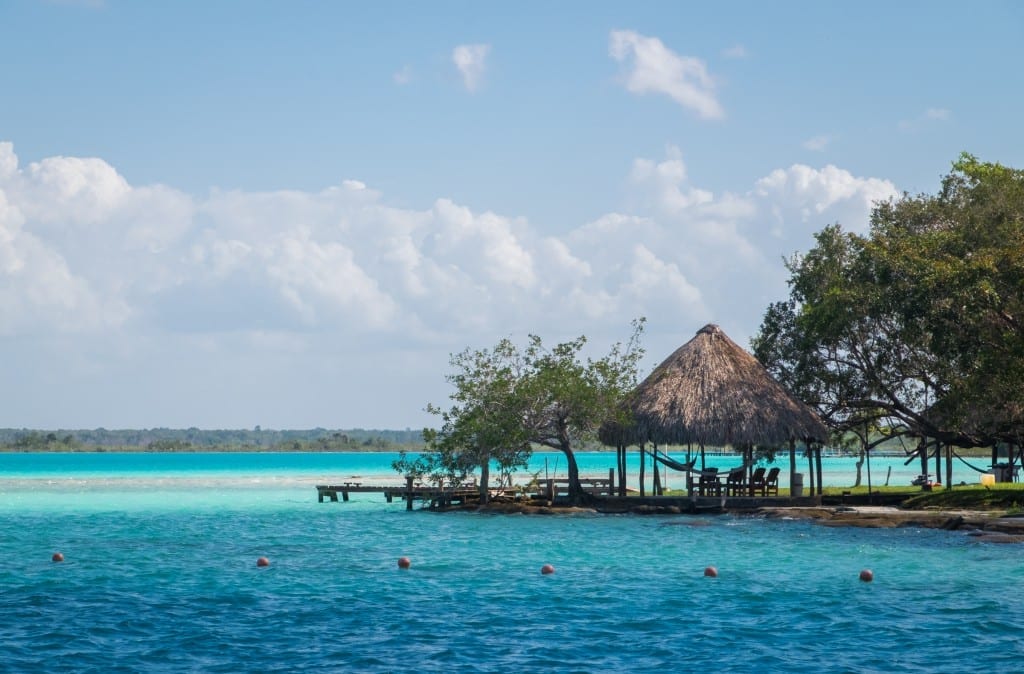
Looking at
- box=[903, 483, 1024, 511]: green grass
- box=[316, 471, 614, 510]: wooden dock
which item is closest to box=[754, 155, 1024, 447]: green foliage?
box=[903, 483, 1024, 511]: green grass

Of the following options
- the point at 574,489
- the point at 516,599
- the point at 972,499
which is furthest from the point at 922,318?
the point at 516,599

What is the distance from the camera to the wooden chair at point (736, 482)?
37.5 meters

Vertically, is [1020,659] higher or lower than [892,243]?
lower

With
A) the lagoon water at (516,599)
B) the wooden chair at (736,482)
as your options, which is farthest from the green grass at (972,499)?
the lagoon water at (516,599)

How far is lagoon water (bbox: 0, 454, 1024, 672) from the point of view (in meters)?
15.9

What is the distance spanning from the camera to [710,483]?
3759cm

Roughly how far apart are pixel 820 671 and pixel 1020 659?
2765mm

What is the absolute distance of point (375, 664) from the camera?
15.4 m

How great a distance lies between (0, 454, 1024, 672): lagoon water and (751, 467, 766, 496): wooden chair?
295cm

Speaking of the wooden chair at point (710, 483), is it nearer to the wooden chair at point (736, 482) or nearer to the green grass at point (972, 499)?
the wooden chair at point (736, 482)

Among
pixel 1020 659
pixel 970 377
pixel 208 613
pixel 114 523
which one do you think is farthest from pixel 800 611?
pixel 114 523

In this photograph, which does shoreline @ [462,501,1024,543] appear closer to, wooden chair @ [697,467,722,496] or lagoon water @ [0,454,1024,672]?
lagoon water @ [0,454,1024,672]

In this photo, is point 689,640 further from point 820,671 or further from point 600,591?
point 600,591

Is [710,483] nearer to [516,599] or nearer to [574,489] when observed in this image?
[574,489]
